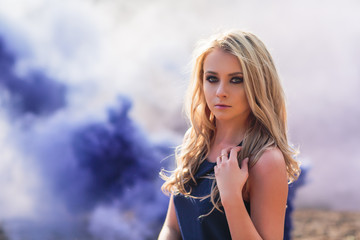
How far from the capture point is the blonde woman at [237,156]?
2.43 m

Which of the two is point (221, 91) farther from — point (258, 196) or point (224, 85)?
point (258, 196)

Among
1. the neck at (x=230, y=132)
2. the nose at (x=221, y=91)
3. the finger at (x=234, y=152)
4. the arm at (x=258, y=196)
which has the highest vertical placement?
the nose at (x=221, y=91)

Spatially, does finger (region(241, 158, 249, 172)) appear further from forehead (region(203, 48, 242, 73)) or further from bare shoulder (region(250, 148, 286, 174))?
forehead (region(203, 48, 242, 73))

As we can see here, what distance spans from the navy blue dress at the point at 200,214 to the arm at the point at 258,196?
0.14m

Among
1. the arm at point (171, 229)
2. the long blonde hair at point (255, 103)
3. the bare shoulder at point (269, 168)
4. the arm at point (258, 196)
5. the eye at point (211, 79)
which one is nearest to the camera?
the arm at point (258, 196)

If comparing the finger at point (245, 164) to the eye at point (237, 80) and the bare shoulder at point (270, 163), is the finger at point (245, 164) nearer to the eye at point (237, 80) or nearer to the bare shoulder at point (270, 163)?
the bare shoulder at point (270, 163)

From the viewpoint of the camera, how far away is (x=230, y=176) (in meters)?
2.41

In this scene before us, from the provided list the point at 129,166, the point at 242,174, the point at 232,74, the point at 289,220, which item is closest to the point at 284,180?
the point at 242,174

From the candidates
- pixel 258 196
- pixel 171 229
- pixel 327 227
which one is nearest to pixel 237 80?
pixel 258 196

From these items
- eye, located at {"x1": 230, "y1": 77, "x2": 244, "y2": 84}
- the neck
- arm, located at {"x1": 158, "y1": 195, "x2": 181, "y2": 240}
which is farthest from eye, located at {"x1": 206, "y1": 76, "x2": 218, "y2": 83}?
arm, located at {"x1": 158, "y1": 195, "x2": 181, "y2": 240}

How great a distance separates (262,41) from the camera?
2760mm

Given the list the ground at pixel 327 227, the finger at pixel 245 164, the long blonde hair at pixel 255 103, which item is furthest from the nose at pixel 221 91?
the ground at pixel 327 227

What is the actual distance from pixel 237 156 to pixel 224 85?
0.45 meters

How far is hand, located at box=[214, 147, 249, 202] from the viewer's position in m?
2.38
